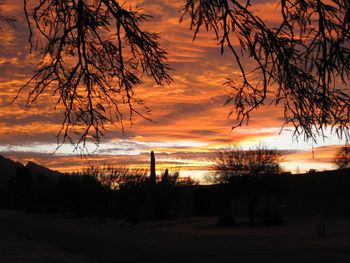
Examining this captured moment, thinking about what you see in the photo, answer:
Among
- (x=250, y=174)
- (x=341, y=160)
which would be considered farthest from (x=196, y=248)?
(x=341, y=160)

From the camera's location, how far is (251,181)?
140 ft

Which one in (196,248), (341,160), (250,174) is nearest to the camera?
(196,248)

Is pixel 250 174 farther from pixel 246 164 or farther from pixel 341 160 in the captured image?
pixel 341 160

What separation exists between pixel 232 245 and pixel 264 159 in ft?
59.8

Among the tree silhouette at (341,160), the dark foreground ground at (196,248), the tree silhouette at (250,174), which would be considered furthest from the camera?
the tree silhouette at (341,160)

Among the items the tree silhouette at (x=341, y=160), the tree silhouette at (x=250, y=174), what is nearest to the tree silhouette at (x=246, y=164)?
the tree silhouette at (x=250, y=174)

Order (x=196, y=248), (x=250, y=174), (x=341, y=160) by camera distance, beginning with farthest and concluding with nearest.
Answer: (x=341, y=160)
(x=250, y=174)
(x=196, y=248)

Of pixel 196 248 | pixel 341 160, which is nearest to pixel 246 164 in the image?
pixel 196 248

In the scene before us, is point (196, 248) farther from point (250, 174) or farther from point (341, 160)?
point (341, 160)

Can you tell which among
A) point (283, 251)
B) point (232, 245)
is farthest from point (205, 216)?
point (283, 251)

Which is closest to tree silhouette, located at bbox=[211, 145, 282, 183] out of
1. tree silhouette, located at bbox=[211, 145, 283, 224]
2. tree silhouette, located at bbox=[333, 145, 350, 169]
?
tree silhouette, located at bbox=[211, 145, 283, 224]

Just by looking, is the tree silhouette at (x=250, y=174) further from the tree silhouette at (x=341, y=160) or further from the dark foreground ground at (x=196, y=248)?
the tree silhouette at (x=341, y=160)

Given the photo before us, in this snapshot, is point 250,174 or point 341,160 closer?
point 250,174

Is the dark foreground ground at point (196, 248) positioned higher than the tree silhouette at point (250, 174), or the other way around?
the tree silhouette at point (250, 174)
